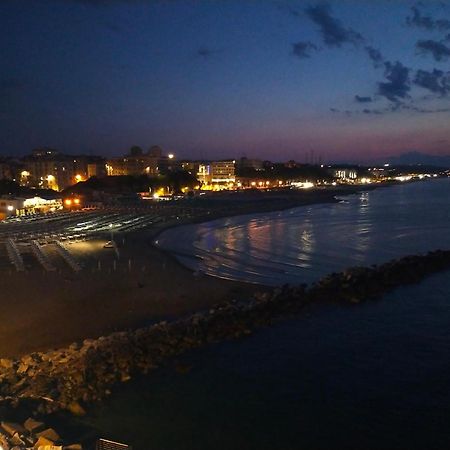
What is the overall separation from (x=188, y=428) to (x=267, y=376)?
2319 millimetres

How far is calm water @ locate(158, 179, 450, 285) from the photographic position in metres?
19.4

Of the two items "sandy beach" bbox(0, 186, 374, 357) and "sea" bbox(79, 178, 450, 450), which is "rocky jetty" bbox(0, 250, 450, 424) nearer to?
"sea" bbox(79, 178, 450, 450)

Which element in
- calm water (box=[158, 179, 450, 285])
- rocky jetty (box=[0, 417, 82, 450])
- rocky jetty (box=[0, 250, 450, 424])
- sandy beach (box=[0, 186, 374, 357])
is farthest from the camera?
calm water (box=[158, 179, 450, 285])

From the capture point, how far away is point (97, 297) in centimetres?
1416

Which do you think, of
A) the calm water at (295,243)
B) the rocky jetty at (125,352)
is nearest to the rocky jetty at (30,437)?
the rocky jetty at (125,352)

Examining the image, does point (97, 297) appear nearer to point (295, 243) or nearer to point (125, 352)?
point (125, 352)

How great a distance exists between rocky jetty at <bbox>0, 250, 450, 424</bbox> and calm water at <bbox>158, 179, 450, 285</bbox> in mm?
2675

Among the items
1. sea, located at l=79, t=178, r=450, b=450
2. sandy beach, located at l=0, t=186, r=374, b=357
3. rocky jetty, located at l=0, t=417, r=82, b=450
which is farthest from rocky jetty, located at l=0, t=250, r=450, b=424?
sandy beach, located at l=0, t=186, r=374, b=357

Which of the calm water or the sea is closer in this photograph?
the sea

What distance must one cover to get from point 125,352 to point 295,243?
17.0 meters

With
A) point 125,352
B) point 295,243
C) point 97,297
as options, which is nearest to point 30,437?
point 125,352

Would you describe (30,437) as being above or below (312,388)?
above

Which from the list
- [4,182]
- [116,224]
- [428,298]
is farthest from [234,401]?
[4,182]

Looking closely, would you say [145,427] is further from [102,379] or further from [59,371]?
[59,371]
